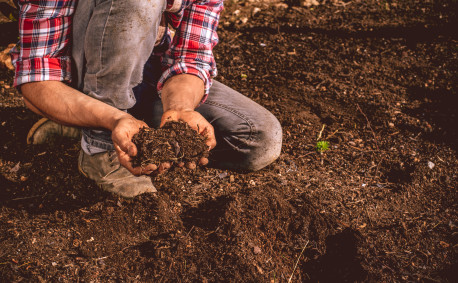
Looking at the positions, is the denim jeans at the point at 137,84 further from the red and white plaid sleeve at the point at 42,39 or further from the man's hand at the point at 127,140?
the man's hand at the point at 127,140

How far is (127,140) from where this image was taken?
166cm

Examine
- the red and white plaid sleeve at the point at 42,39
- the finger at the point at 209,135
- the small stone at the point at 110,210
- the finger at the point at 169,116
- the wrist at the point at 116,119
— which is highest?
the red and white plaid sleeve at the point at 42,39

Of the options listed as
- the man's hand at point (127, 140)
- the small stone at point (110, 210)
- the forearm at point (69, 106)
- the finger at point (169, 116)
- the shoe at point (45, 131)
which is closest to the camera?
the man's hand at point (127, 140)

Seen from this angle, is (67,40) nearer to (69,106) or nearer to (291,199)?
(69,106)

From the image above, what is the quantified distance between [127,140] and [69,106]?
407 mm

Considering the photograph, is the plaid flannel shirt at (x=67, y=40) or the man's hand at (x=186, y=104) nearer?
the plaid flannel shirt at (x=67, y=40)

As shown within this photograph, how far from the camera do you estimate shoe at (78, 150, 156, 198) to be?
7.02 ft

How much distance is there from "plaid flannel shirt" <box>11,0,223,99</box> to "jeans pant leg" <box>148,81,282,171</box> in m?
0.17

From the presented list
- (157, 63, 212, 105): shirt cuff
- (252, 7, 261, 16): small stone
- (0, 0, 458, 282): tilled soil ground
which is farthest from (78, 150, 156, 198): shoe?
(252, 7, 261, 16): small stone

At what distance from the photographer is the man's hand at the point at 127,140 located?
5.42 feet

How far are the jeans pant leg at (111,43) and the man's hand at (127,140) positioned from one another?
30 cm

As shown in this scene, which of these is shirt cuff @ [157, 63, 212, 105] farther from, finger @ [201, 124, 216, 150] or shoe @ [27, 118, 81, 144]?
shoe @ [27, 118, 81, 144]

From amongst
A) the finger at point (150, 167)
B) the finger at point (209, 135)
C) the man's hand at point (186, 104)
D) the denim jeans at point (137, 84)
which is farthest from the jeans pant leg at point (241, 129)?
the finger at point (150, 167)

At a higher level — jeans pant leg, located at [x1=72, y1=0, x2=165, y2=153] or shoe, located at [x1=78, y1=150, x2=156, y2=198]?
jeans pant leg, located at [x1=72, y1=0, x2=165, y2=153]
